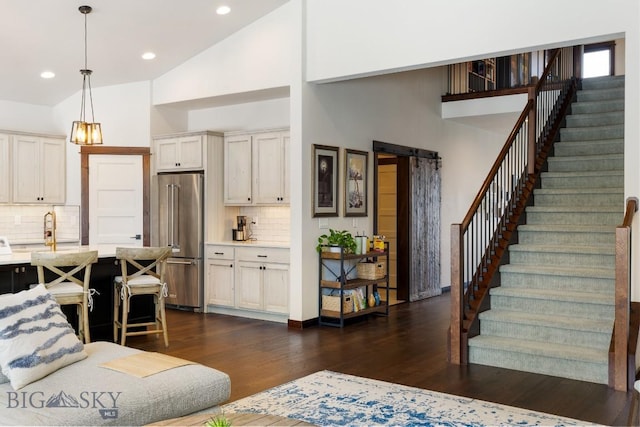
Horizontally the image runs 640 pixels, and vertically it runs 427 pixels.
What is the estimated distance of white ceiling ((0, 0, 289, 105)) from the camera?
21.0ft

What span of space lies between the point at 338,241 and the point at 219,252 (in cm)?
167

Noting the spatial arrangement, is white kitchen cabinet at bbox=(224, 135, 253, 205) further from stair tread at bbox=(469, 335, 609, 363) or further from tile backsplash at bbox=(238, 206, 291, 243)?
stair tread at bbox=(469, 335, 609, 363)

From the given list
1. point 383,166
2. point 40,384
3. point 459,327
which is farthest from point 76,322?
point 383,166

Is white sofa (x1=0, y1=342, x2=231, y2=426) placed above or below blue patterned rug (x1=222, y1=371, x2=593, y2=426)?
above

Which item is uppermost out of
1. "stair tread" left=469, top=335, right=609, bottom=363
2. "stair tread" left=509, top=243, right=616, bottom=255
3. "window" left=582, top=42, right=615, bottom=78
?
"window" left=582, top=42, right=615, bottom=78

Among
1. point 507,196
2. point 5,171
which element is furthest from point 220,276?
point 507,196

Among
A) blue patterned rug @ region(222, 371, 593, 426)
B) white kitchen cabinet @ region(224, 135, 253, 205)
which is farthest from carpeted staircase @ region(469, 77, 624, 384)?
white kitchen cabinet @ region(224, 135, 253, 205)

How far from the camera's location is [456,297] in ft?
17.6

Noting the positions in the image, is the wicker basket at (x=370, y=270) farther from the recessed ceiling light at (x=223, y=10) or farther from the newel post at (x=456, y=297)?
the recessed ceiling light at (x=223, y=10)

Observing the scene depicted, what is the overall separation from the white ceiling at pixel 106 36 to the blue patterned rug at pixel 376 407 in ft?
14.1

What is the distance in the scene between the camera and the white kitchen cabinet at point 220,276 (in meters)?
7.63

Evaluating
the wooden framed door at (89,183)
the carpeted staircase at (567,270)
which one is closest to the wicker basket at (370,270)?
the carpeted staircase at (567,270)

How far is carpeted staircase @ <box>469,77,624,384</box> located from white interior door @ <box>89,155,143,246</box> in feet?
16.7

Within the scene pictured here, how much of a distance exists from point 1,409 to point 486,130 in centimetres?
968
